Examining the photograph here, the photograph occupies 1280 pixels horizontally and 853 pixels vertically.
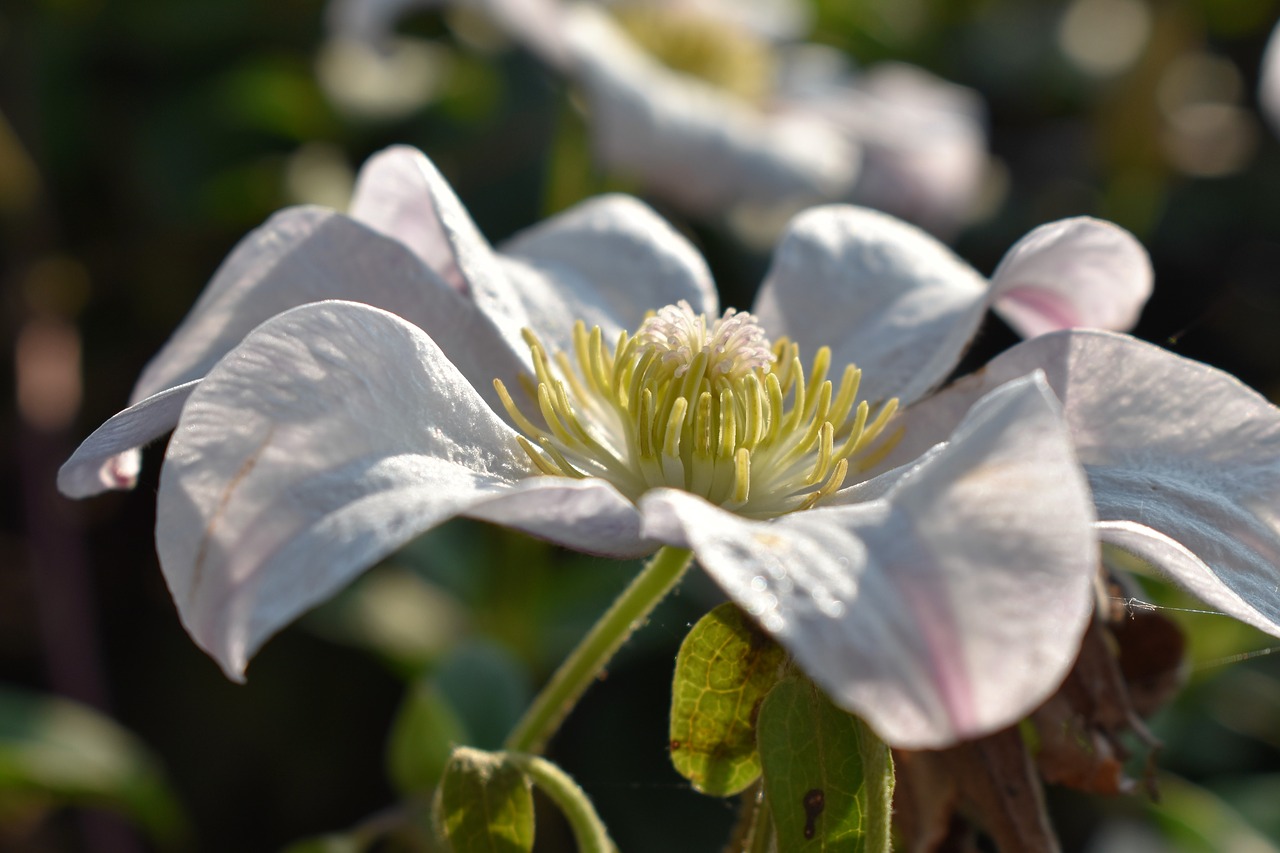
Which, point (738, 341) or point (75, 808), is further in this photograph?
point (75, 808)

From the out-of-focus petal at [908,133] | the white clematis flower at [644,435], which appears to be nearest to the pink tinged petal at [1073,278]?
the white clematis flower at [644,435]

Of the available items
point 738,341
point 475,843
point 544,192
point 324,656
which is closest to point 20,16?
point 544,192

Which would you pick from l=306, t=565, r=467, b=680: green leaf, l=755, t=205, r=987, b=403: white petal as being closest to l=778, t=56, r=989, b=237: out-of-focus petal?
l=306, t=565, r=467, b=680: green leaf

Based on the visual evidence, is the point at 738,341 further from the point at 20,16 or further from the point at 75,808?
the point at 20,16

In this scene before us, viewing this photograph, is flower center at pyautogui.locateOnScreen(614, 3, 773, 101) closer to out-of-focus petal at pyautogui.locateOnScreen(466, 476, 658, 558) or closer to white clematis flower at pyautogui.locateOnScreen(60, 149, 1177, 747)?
white clematis flower at pyautogui.locateOnScreen(60, 149, 1177, 747)

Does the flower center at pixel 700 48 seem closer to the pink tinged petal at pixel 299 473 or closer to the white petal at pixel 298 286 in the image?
the white petal at pixel 298 286
